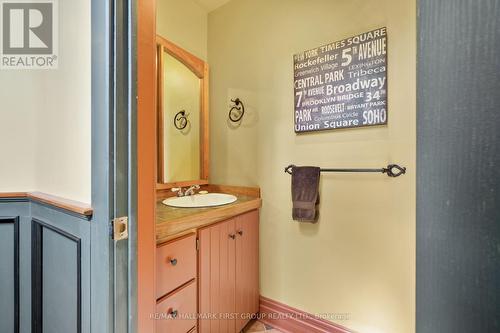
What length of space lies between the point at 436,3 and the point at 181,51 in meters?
1.89

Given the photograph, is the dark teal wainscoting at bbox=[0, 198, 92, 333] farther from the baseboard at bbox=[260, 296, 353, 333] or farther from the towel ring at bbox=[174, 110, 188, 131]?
the baseboard at bbox=[260, 296, 353, 333]

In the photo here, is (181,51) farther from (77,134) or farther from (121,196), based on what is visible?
(121,196)

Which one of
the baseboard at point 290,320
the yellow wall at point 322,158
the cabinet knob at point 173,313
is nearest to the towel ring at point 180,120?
the yellow wall at point 322,158

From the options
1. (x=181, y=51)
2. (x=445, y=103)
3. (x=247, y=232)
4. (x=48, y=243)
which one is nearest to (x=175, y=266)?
(x=48, y=243)

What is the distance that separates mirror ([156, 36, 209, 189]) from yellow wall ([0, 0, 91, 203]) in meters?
0.73

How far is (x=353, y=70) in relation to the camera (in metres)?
1.40

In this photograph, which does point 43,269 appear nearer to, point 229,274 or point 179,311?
point 179,311

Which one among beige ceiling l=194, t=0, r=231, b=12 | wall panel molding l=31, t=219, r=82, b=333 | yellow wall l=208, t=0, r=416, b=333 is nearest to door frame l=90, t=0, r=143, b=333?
wall panel molding l=31, t=219, r=82, b=333

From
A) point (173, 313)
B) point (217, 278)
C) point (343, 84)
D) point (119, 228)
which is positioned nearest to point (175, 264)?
point (173, 313)

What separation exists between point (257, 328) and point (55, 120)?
1713mm

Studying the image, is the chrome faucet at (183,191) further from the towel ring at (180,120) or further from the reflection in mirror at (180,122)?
the towel ring at (180,120)

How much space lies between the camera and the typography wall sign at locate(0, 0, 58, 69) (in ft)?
3.48

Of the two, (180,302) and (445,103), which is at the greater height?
(445,103)

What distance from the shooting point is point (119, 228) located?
0.69 meters
